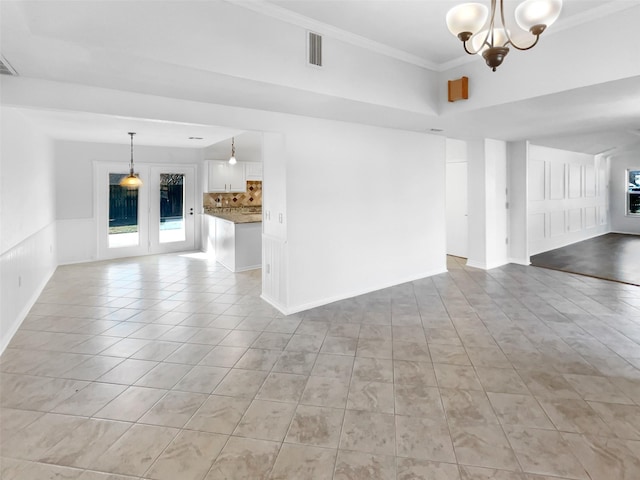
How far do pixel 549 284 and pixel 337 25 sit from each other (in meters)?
4.63

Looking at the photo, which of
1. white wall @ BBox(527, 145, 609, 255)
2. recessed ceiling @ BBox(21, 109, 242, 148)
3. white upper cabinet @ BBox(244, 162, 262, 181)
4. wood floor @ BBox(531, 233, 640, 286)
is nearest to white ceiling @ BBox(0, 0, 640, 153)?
recessed ceiling @ BBox(21, 109, 242, 148)

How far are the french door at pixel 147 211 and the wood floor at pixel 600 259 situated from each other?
7557 mm

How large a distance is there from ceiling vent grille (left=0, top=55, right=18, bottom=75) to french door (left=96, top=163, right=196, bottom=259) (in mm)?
5106

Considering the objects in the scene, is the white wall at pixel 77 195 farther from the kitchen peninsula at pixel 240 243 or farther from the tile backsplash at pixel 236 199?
the kitchen peninsula at pixel 240 243

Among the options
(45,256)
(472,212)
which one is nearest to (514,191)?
(472,212)

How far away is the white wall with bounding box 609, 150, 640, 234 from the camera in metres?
10.0

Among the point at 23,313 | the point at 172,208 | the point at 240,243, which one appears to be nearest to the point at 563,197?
the point at 240,243

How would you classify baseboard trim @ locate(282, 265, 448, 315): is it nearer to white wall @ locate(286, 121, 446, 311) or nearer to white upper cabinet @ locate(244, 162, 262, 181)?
white wall @ locate(286, 121, 446, 311)

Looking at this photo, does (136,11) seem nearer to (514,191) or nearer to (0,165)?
(0,165)

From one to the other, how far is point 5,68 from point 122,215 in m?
5.54

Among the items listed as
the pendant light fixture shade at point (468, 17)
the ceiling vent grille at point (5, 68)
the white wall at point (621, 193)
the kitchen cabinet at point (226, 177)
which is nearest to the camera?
the pendant light fixture shade at point (468, 17)

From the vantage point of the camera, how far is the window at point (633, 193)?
33.1ft

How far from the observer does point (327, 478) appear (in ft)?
5.80

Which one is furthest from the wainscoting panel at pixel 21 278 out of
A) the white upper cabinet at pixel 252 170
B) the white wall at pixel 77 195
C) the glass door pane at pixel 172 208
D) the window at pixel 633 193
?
the window at pixel 633 193
